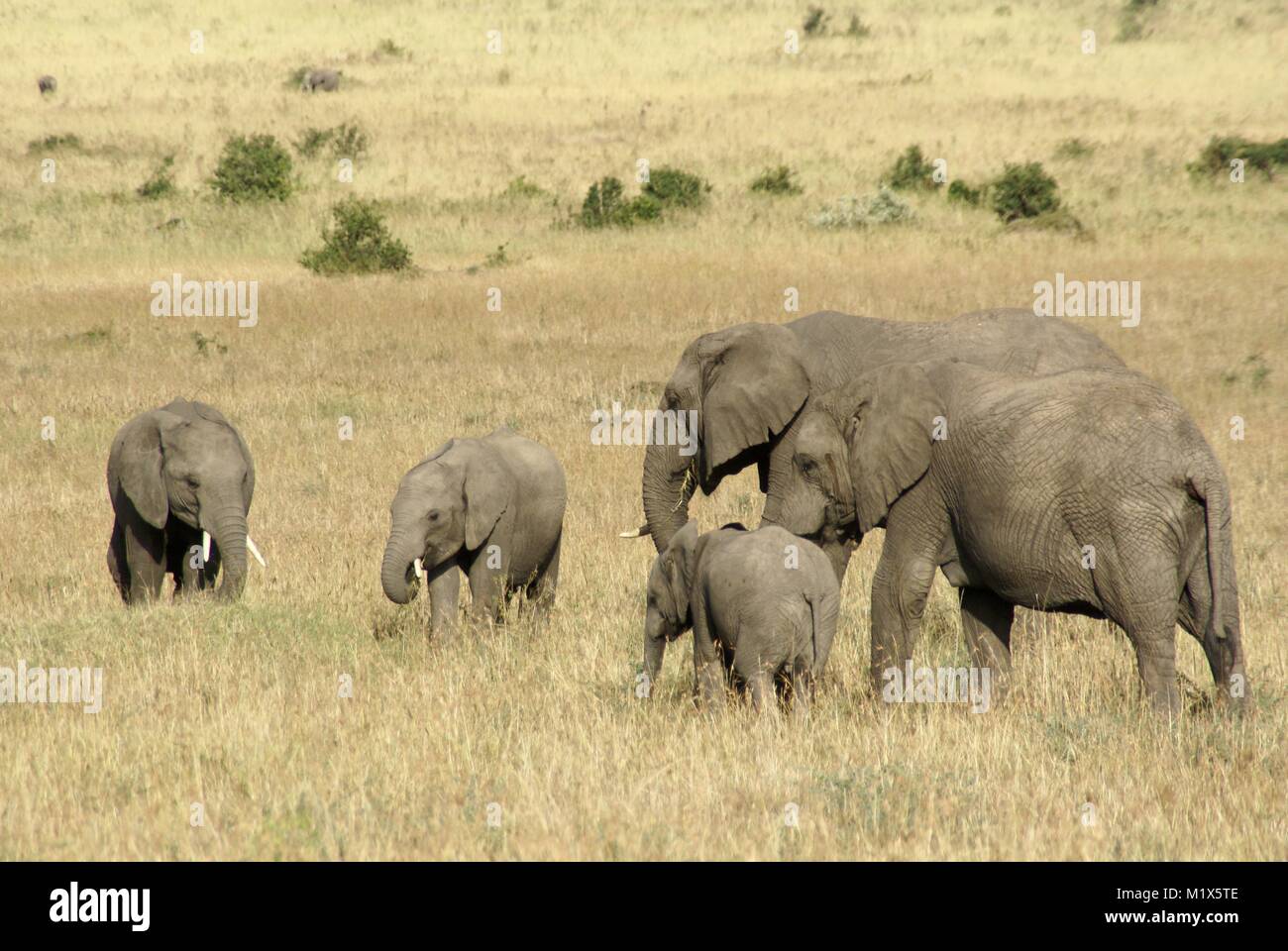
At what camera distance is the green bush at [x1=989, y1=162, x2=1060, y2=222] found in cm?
3169

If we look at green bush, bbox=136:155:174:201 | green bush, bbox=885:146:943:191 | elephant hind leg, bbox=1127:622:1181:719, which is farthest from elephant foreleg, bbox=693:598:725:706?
green bush, bbox=136:155:174:201

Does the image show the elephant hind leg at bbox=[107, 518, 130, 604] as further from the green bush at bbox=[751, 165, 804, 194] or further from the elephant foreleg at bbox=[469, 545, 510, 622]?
the green bush at bbox=[751, 165, 804, 194]

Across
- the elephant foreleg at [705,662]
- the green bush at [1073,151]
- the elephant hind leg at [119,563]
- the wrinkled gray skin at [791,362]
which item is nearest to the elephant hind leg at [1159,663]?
the elephant foreleg at [705,662]

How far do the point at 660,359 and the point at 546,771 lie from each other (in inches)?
574

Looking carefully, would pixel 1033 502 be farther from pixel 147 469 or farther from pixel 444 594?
pixel 147 469

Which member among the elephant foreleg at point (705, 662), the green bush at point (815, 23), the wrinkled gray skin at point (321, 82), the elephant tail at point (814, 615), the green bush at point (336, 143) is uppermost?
the green bush at point (815, 23)

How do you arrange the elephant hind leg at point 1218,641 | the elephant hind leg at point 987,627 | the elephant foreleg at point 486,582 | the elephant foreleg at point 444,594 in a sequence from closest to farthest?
1. the elephant hind leg at point 1218,641
2. the elephant hind leg at point 987,627
3. the elephant foreleg at point 444,594
4. the elephant foreleg at point 486,582

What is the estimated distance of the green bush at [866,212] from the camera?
3145 centimetres

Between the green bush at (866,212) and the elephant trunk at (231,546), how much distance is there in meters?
22.0

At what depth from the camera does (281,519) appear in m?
14.4

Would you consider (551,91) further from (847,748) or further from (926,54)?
(847,748)

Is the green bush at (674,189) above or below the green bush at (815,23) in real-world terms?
below

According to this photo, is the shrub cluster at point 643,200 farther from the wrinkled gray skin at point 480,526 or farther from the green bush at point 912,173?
the wrinkled gray skin at point 480,526

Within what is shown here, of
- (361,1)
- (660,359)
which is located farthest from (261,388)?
(361,1)
